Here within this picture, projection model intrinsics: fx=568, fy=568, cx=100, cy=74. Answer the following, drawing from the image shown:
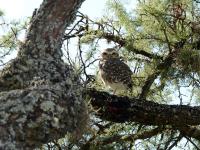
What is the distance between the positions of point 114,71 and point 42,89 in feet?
8.94

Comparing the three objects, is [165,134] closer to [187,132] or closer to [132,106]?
[187,132]

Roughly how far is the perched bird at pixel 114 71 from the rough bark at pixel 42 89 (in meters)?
1.83

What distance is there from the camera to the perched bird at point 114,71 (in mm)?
4004

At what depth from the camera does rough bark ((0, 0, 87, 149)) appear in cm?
167

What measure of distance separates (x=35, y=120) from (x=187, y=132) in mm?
1226

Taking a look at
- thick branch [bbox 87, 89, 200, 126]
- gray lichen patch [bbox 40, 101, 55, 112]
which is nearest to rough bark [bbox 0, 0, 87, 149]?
gray lichen patch [bbox 40, 101, 55, 112]

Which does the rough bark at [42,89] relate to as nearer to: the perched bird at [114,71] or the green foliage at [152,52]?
the green foliage at [152,52]

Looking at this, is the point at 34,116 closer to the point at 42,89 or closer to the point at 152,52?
the point at 42,89

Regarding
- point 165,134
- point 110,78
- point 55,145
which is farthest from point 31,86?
point 110,78

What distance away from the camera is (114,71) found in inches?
178

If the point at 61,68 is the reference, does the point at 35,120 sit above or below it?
below

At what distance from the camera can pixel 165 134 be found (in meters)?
2.96

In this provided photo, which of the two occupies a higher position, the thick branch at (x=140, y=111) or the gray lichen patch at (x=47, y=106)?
the thick branch at (x=140, y=111)

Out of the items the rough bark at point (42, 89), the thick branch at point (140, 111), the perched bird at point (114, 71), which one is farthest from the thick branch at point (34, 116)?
A: the perched bird at point (114, 71)
